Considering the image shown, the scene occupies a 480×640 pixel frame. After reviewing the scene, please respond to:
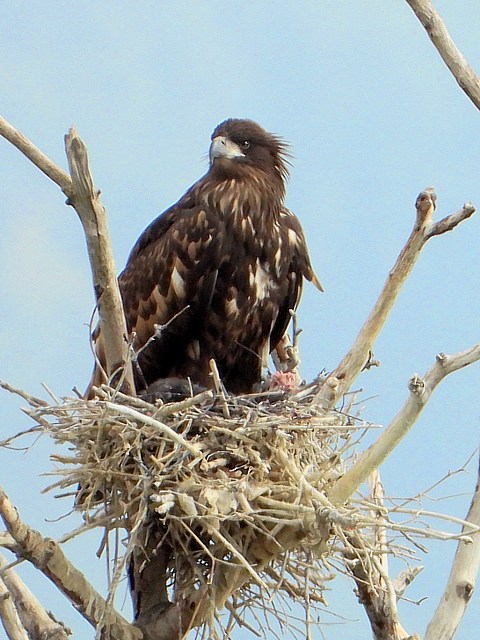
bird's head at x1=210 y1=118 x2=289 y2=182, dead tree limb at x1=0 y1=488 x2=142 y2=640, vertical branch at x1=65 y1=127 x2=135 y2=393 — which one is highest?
bird's head at x1=210 y1=118 x2=289 y2=182

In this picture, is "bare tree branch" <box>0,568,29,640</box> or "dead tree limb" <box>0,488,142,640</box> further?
"bare tree branch" <box>0,568,29,640</box>

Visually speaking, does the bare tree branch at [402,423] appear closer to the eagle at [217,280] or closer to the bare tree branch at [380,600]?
the bare tree branch at [380,600]

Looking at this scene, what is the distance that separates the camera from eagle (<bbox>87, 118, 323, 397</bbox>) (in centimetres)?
509

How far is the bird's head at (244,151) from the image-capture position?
5445 mm

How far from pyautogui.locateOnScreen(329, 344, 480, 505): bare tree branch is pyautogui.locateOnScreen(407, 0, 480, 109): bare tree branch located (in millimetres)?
1114

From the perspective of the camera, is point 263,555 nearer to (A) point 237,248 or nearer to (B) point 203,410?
(B) point 203,410

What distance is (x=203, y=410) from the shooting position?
4.20 m

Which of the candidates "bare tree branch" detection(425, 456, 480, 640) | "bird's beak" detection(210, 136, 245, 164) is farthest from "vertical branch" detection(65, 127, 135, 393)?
"bird's beak" detection(210, 136, 245, 164)

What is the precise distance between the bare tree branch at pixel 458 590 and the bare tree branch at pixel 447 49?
5.61 feet

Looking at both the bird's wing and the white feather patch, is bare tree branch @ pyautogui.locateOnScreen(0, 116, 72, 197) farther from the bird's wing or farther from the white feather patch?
the bird's wing

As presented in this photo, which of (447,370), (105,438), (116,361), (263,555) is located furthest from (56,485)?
(447,370)

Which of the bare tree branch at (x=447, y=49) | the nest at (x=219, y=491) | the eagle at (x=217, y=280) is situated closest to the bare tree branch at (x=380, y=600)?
the nest at (x=219, y=491)

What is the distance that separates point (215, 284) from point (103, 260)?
125 centimetres

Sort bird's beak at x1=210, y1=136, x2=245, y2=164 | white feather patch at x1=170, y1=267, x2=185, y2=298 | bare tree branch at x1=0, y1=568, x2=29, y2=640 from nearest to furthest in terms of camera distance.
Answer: bare tree branch at x1=0, y1=568, x2=29, y2=640 → white feather patch at x1=170, y1=267, x2=185, y2=298 → bird's beak at x1=210, y1=136, x2=245, y2=164
